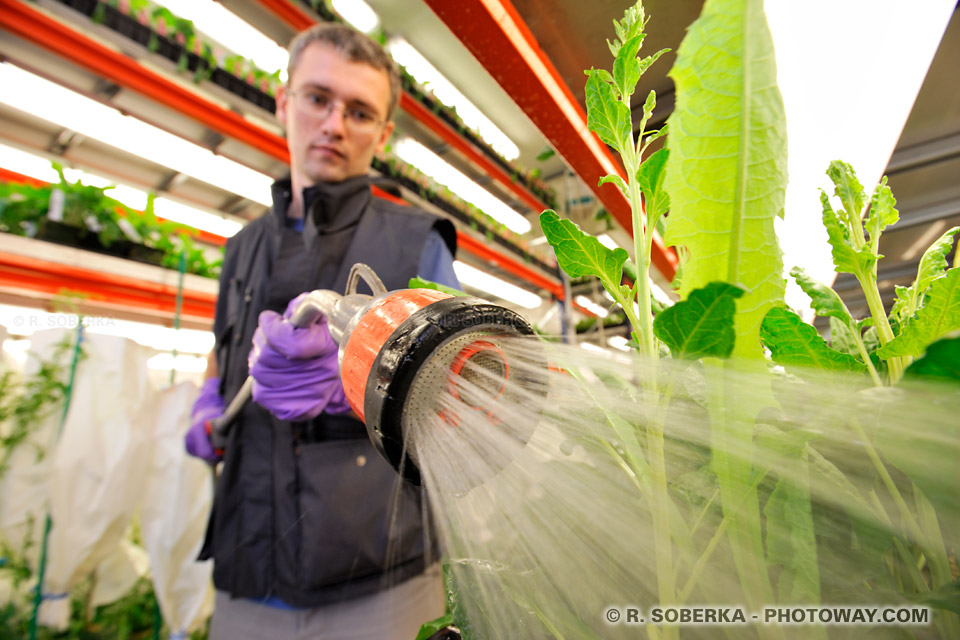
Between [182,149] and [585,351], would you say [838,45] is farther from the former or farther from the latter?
[182,149]

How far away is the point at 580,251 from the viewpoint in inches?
10.8

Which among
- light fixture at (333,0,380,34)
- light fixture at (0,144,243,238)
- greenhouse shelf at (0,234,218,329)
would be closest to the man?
greenhouse shelf at (0,234,218,329)

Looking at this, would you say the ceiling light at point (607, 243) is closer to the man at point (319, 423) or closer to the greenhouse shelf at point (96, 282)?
the man at point (319, 423)

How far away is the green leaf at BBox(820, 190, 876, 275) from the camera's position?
11.0 inches

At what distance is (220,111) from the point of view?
197cm

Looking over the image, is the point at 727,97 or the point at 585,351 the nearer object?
the point at 727,97

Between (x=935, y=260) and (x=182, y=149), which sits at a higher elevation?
(x=182, y=149)

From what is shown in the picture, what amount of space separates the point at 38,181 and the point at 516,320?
9.18ft

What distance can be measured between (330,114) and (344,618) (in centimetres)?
122

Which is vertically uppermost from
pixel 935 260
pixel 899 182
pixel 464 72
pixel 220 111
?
pixel 464 72

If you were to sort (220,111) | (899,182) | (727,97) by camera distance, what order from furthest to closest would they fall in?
(220,111) < (899,182) < (727,97)

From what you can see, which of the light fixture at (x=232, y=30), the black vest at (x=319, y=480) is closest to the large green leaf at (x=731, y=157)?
the black vest at (x=319, y=480)

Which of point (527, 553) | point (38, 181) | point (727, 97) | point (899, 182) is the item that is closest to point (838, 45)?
point (899, 182)

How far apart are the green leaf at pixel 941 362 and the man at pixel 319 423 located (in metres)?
0.77
